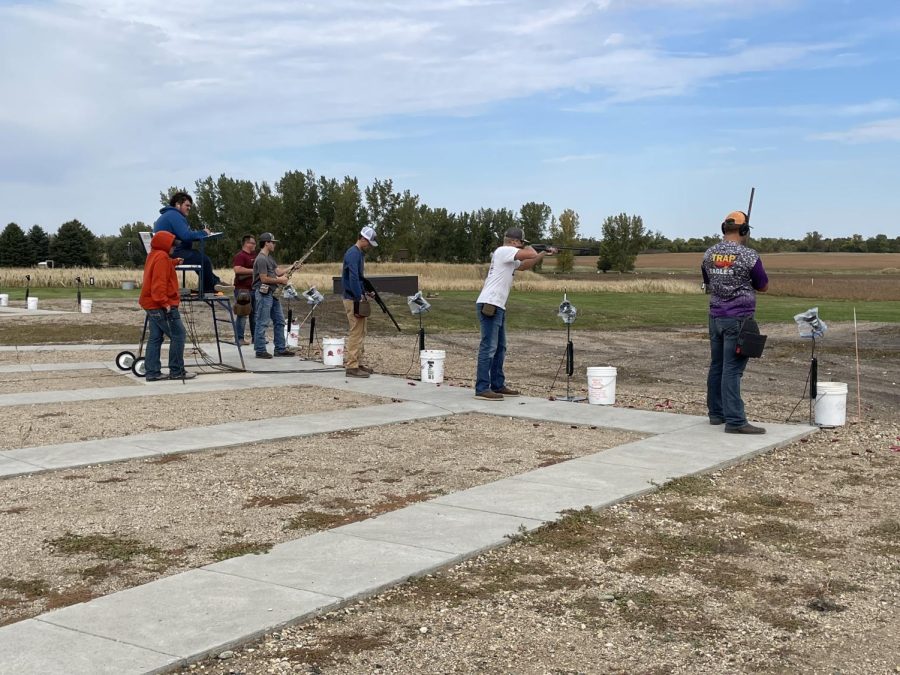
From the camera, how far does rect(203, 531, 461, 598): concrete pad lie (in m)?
5.09

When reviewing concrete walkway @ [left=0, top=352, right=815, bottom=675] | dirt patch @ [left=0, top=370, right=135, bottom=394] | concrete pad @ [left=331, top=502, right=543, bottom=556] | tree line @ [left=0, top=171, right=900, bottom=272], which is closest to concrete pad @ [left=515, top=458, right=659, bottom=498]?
concrete walkway @ [left=0, top=352, right=815, bottom=675]

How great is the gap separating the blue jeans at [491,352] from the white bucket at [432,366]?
53.6 inches

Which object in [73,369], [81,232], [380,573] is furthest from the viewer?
[81,232]

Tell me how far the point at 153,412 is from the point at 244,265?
6720 millimetres

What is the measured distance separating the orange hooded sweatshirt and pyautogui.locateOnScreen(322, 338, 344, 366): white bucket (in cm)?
305

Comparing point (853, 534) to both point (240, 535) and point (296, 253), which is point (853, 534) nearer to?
point (240, 535)

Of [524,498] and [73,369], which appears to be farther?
[73,369]

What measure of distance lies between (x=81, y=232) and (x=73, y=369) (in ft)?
258

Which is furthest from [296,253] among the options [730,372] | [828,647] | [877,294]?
[828,647]

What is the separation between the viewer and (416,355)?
18578 millimetres

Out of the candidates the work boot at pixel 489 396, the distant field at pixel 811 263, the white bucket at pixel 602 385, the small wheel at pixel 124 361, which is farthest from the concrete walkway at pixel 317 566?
the distant field at pixel 811 263

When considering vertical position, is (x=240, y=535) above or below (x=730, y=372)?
below

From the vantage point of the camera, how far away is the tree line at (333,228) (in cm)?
7825

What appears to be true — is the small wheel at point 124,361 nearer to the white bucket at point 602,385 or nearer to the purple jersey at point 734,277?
the white bucket at point 602,385
